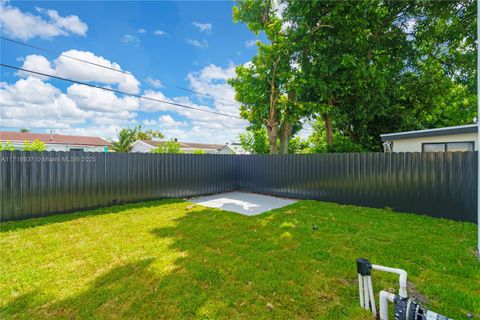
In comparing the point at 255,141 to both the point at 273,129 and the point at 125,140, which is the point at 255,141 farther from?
the point at 125,140

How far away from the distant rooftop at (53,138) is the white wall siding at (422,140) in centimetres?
2967

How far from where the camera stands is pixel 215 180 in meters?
8.73

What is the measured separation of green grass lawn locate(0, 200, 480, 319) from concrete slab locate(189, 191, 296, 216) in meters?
1.19

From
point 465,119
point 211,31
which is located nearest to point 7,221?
point 211,31

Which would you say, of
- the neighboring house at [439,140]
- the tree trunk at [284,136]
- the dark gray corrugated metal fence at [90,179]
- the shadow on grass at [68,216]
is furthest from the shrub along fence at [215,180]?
the tree trunk at [284,136]

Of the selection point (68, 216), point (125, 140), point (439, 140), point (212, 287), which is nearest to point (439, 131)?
point (439, 140)

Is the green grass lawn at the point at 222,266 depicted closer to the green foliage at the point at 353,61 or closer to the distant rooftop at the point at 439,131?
the distant rooftop at the point at 439,131

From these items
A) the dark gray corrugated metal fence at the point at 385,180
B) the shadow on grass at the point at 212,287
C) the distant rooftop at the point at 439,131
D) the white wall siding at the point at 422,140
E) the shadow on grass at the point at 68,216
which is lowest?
the shadow on grass at the point at 212,287

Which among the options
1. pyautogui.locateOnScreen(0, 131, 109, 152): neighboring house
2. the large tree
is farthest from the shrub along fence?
pyautogui.locateOnScreen(0, 131, 109, 152): neighboring house

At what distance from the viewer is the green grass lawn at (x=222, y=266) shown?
2121 millimetres

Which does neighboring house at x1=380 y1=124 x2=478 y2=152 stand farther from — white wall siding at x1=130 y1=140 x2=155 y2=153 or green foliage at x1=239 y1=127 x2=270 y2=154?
white wall siding at x1=130 y1=140 x2=155 y2=153

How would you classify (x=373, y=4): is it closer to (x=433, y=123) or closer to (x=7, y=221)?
(x=433, y=123)

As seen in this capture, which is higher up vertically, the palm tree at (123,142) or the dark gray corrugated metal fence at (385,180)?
the palm tree at (123,142)

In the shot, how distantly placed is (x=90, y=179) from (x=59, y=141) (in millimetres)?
25175
